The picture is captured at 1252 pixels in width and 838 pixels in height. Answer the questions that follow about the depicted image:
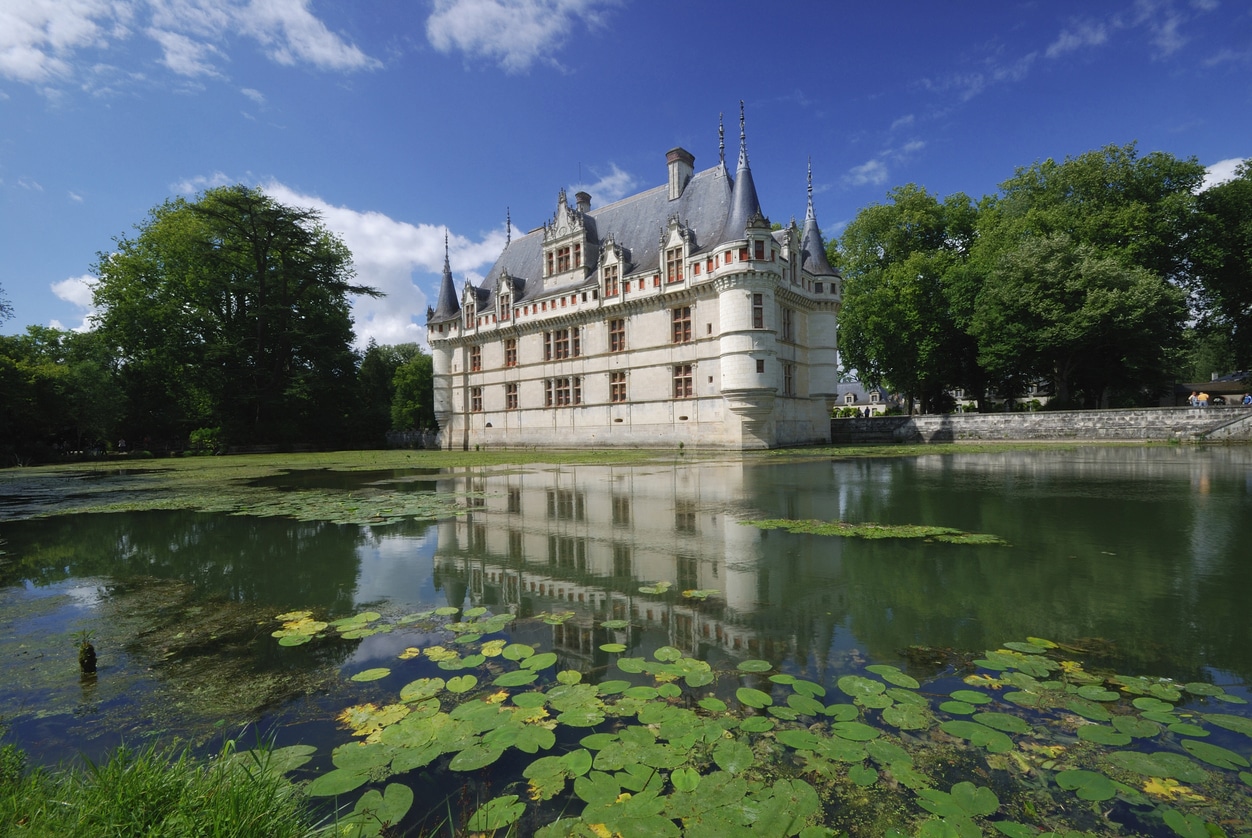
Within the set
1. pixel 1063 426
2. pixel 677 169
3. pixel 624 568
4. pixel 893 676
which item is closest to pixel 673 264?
pixel 677 169

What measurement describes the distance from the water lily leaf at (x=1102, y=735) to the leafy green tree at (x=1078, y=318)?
1383 inches

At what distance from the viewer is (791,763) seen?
7.66 ft

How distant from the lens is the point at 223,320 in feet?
125

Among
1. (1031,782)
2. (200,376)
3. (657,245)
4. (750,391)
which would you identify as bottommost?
(1031,782)

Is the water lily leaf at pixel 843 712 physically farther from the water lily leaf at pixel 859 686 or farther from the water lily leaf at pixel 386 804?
the water lily leaf at pixel 386 804

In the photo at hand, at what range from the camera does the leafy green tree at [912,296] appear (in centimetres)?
3741

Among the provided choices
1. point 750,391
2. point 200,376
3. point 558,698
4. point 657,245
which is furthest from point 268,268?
point 558,698

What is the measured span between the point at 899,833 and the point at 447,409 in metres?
43.9

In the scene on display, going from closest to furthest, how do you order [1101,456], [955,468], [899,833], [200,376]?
1. [899,833]
2. [955,468]
3. [1101,456]
4. [200,376]

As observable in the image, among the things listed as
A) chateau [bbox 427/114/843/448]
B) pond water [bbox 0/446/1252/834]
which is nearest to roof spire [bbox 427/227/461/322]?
chateau [bbox 427/114/843/448]

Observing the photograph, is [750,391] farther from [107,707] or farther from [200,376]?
[200,376]

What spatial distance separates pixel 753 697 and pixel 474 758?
1434 millimetres

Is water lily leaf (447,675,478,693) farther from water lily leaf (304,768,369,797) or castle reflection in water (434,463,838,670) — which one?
water lily leaf (304,768,369,797)

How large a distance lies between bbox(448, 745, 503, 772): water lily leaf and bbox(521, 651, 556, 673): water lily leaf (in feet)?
2.89
